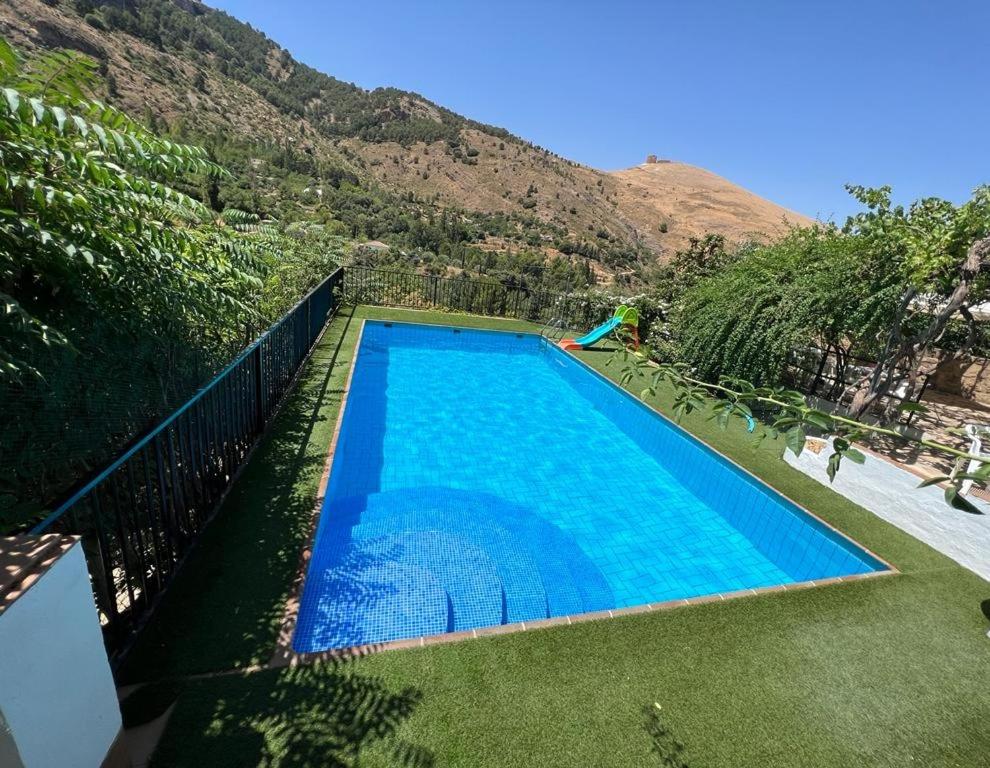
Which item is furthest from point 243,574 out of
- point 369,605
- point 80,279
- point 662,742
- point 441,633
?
point 662,742

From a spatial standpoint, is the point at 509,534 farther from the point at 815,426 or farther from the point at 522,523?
the point at 815,426

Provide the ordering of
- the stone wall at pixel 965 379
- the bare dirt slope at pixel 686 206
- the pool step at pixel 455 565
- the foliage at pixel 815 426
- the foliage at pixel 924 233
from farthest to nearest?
1. the bare dirt slope at pixel 686 206
2. the stone wall at pixel 965 379
3. the foliage at pixel 924 233
4. the pool step at pixel 455 565
5. the foliage at pixel 815 426

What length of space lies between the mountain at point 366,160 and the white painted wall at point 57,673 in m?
20.4

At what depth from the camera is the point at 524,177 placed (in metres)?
67.4

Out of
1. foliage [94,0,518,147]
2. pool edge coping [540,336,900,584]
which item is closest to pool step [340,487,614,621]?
pool edge coping [540,336,900,584]

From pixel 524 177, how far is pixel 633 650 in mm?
71983

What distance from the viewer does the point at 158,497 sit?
10.5 feet

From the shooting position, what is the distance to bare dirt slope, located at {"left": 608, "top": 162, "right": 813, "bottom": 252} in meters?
76.8

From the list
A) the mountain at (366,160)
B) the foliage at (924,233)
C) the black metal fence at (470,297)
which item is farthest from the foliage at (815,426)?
the mountain at (366,160)

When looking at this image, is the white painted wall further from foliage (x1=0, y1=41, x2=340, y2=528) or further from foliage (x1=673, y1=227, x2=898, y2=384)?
foliage (x1=673, y1=227, x2=898, y2=384)

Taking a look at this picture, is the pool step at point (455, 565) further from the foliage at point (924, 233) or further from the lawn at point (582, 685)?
the foliage at point (924, 233)

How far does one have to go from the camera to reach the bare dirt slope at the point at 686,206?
252 feet

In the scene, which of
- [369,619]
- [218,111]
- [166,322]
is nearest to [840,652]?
[369,619]

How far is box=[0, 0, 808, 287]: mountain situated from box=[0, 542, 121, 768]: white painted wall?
802 inches
